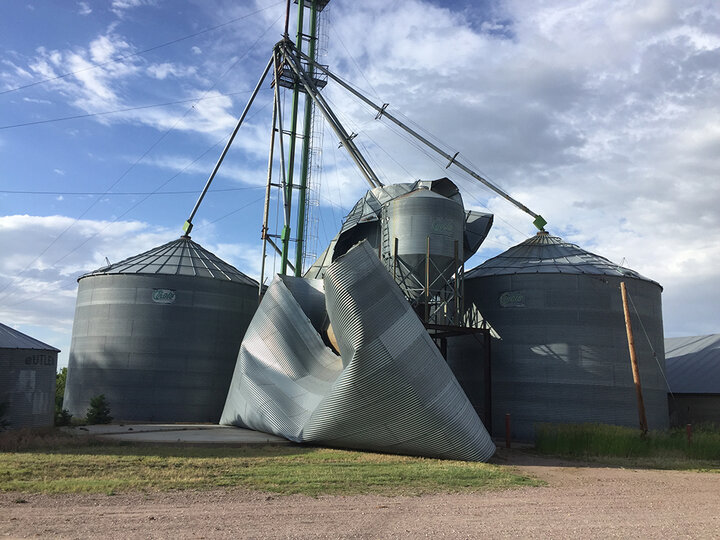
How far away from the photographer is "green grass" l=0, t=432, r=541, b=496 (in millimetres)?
12008

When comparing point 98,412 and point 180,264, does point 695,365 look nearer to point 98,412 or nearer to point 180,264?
point 180,264

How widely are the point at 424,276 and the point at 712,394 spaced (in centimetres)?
1918

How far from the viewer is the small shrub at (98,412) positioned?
27.2 meters

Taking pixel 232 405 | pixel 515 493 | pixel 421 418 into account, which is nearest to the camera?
pixel 515 493

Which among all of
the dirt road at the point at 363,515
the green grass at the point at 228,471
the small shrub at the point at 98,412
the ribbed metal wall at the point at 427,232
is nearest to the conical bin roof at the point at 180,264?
the small shrub at the point at 98,412

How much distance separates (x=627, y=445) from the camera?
20.9 meters

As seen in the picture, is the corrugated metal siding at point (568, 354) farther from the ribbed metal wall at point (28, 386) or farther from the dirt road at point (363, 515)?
the ribbed metal wall at point (28, 386)

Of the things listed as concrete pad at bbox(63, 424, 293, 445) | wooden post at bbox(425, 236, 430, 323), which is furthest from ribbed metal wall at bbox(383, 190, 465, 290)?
concrete pad at bbox(63, 424, 293, 445)

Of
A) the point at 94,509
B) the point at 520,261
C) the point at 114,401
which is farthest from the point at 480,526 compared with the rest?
the point at 114,401

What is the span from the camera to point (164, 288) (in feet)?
103

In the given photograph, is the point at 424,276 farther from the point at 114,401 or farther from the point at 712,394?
the point at 712,394

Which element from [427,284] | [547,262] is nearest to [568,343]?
[547,262]

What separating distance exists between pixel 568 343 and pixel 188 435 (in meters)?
17.4

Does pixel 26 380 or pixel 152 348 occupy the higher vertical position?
pixel 152 348
